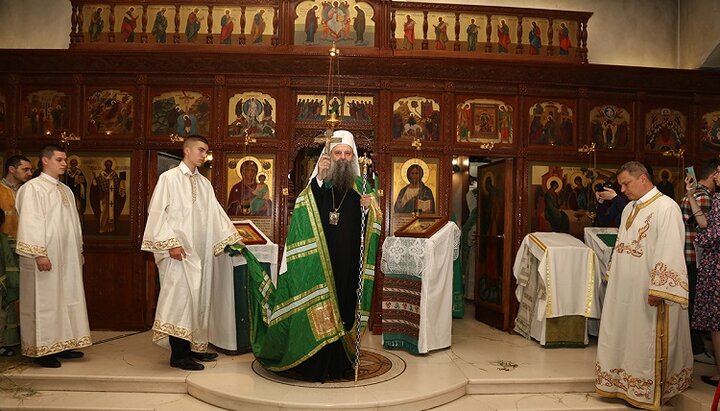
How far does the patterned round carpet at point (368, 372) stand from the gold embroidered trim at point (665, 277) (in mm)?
2429

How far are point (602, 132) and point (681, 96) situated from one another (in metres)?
1.44

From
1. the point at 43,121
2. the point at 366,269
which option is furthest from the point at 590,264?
the point at 43,121

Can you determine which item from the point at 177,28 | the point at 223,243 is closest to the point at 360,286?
the point at 223,243

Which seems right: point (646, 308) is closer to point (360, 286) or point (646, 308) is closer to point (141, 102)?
point (360, 286)

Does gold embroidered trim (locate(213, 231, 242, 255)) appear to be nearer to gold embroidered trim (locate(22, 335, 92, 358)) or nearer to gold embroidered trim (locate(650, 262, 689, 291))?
gold embroidered trim (locate(22, 335, 92, 358))

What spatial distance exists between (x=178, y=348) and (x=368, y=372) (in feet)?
6.31

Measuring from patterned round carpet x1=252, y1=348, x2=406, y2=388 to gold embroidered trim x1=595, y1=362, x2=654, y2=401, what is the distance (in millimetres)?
1821

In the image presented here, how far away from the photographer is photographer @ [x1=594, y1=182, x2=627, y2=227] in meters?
6.48

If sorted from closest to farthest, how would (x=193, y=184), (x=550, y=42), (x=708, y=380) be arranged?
1. (x=708, y=380)
2. (x=193, y=184)
3. (x=550, y=42)

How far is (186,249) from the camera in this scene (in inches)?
197

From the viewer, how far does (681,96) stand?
7875 mm

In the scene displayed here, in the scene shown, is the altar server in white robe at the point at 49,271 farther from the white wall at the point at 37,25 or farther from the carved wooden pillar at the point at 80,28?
the white wall at the point at 37,25

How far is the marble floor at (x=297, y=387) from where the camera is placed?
4301 millimetres

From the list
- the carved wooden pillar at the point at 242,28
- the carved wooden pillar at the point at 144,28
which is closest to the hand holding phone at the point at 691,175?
the carved wooden pillar at the point at 242,28
